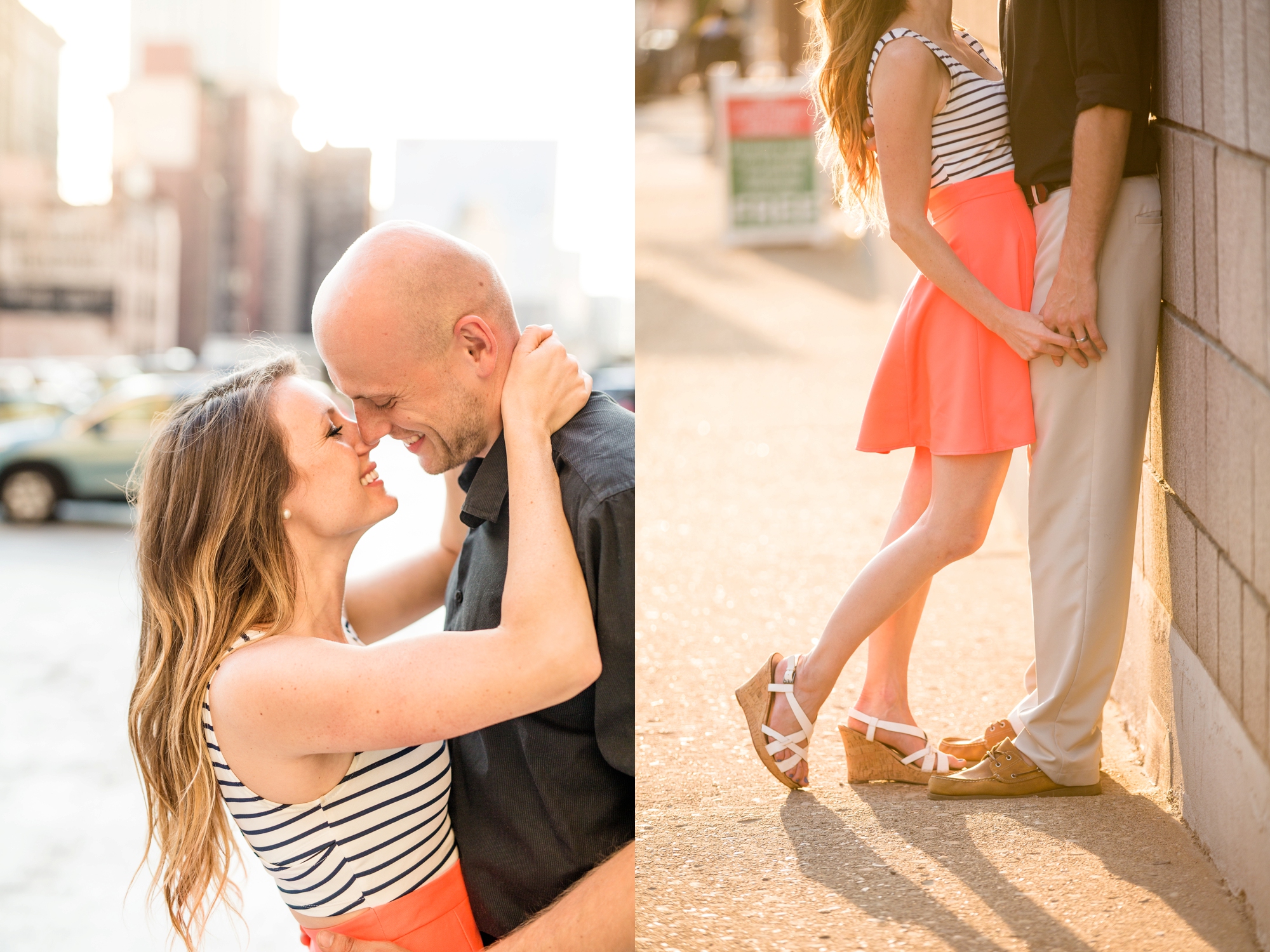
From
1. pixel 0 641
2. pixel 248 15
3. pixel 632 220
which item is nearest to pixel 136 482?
pixel 632 220

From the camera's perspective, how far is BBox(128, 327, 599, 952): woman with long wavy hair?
1665 mm

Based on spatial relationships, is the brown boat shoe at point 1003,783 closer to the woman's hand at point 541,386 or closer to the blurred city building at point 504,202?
the woman's hand at point 541,386

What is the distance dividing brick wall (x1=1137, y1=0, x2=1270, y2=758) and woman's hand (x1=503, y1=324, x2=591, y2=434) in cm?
95

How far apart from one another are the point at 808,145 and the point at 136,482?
38.4ft

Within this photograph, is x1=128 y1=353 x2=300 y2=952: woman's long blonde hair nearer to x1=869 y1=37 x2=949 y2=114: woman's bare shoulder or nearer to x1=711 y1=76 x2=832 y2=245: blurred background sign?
x1=869 y1=37 x2=949 y2=114: woman's bare shoulder

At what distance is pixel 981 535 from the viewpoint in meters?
2.35

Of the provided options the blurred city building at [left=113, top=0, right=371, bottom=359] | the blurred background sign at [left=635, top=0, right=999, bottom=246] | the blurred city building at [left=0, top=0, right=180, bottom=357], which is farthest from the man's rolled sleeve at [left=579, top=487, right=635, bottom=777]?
the blurred city building at [left=0, top=0, right=180, bottom=357]

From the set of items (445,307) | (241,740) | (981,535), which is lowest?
(241,740)

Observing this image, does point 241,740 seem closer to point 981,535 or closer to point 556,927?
point 556,927

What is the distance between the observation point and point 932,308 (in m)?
2.38

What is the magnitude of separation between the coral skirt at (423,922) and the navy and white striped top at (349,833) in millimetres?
19

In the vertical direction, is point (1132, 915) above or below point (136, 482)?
below

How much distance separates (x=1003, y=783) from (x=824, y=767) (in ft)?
1.45

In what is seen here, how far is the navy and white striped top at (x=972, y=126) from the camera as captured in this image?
2.31 m
